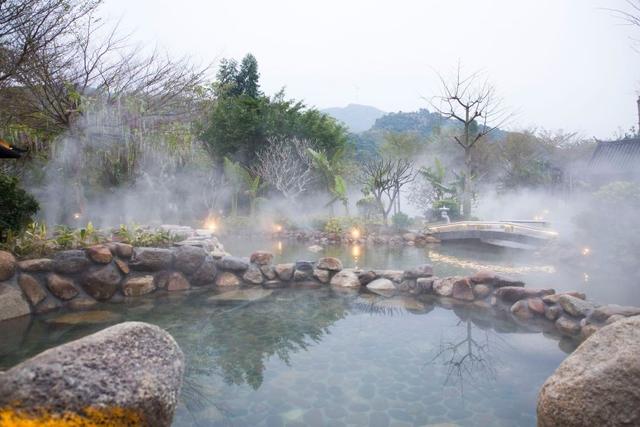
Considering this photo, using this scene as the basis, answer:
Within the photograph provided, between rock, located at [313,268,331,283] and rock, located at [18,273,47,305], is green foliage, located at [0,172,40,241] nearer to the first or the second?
rock, located at [18,273,47,305]

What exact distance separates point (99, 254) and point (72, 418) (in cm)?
538

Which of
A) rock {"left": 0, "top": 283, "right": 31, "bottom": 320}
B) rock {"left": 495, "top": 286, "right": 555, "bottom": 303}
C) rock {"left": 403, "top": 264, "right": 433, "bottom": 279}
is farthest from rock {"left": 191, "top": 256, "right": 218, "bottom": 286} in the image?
rock {"left": 495, "top": 286, "right": 555, "bottom": 303}

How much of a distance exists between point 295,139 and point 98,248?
17.4 m

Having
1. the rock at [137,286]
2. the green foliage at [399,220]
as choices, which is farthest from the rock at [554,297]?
the green foliage at [399,220]

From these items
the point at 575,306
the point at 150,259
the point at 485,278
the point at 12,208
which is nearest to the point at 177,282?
the point at 150,259

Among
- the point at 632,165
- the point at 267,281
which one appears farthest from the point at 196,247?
the point at 632,165

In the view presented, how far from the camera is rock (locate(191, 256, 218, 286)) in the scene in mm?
8156

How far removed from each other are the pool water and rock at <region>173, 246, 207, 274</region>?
2.23 feet

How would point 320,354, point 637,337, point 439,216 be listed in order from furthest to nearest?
point 439,216
point 320,354
point 637,337

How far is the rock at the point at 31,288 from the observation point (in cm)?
644

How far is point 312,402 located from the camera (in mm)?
3840

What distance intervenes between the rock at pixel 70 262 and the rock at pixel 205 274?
1931mm

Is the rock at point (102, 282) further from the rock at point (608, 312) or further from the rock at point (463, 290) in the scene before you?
the rock at point (608, 312)

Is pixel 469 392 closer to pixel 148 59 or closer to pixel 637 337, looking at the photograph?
pixel 637 337
